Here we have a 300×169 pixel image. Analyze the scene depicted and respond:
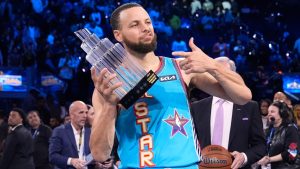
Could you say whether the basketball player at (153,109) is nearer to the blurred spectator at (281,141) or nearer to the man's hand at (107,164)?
the man's hand at (107,164)

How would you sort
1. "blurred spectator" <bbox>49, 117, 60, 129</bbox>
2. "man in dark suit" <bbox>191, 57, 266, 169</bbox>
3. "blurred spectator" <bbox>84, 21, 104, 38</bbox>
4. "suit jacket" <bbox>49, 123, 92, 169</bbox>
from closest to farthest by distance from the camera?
1. "man in dark suit" <bbox>191, 57, 266, 169</bbox>
2. "suit jacket" <bbox>49, 123, 92, 169</bbox>
3. "blurred spectator" <bbox>49, 117, 60, 129</bbox>
4. "blurred spectator" <bbox>84, 21, 104, 38</bbox>

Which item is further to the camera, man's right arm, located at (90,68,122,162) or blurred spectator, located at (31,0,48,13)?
blurred spectator, located at (31,0,48,13)

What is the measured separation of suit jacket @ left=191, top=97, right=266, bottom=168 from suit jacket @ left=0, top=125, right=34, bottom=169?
400 centimetres

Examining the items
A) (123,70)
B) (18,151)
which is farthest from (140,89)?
(18,151)

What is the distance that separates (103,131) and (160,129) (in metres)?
0.29

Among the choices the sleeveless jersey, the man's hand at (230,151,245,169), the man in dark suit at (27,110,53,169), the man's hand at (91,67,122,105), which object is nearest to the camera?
Result: the man's hand at (91,67,122,105)

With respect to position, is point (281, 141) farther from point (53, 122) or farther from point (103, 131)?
point (53, 122)

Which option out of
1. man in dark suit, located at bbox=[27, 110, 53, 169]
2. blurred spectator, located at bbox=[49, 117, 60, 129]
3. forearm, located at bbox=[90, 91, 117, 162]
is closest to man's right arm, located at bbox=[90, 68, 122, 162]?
forearm, located at bbox=[90, 91, 117, 162]

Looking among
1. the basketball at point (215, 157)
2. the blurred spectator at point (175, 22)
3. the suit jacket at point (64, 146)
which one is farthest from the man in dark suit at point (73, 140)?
the blurred spectator at point (175, 22)

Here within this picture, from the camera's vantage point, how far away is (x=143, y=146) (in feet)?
10.7

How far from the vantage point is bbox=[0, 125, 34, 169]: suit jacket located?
29.3 feet

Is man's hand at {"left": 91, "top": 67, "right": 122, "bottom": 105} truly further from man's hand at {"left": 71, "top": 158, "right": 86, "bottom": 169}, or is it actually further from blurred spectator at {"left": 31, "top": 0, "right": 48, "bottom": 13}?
blurred spectator at {"left": 31, "top": 0, "right": 48, "bottom": 13}

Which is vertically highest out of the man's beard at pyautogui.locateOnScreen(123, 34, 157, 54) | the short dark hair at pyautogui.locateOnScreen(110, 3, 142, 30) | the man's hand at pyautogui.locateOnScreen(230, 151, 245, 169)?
the short dark hair at pyautogui.locateOnScreen(110, 3, 142, 30)

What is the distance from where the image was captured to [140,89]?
313cm
